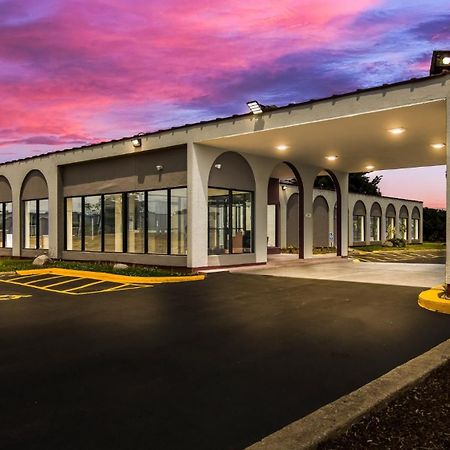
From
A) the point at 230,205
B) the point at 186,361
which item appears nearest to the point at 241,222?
the point at 230,205

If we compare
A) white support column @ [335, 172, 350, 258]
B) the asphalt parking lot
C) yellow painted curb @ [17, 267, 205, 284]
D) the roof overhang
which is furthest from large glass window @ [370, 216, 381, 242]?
the asphalt parking lot

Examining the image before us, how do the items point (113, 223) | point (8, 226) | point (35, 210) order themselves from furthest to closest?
point (8, 226)
point (35, 210)
point (113, 223)

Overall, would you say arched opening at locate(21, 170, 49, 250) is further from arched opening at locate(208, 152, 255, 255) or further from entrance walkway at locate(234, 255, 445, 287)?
entrance walkway at locate(234, 255, 445, 287)

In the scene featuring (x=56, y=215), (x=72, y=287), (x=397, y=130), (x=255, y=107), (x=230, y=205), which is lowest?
(x=72, y=287)

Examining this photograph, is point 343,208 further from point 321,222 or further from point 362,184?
point 362,184

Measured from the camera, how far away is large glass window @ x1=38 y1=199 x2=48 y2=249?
22688 mm

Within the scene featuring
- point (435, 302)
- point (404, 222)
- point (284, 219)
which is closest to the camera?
point (435, 302)

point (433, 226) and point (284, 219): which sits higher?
point (284, 219)

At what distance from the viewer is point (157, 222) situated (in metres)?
17.9

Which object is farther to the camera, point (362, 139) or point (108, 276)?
point (362, 139)

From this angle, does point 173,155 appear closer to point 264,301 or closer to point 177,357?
point 264,301

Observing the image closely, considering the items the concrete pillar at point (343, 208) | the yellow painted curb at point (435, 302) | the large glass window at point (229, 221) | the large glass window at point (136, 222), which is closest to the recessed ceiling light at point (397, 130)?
the yellow painted curb at point (435, 302)

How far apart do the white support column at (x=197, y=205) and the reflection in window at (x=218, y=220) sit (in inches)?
22.6

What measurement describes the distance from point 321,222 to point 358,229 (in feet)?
27.7
